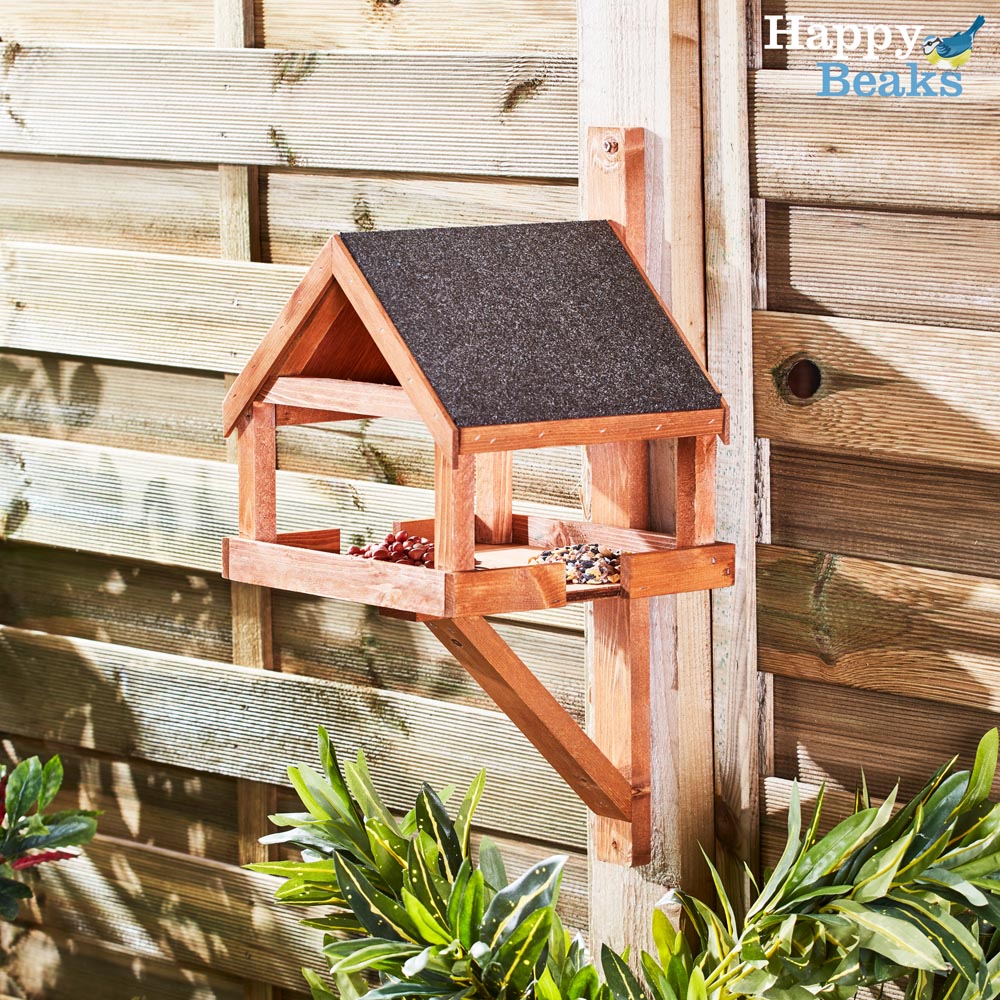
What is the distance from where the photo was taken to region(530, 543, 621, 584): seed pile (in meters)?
1.56

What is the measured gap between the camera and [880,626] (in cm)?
170

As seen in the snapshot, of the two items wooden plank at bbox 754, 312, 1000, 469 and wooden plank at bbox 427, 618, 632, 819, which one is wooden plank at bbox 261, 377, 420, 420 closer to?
wooden plank at bbox 427, 618, 632, 819

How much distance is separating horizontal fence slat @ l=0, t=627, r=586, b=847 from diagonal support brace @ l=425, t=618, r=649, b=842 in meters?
0.29

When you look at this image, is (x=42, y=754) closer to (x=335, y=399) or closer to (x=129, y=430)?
(x=129, y=430)

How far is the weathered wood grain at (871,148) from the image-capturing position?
1.56 metres

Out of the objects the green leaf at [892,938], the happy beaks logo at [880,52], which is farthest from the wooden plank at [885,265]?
the green leaf at [892,938]

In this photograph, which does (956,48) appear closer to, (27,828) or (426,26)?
(426,26)

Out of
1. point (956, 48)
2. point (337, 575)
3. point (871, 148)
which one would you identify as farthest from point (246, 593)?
point (956, 48)

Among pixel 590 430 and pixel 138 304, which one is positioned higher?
pixel 138 304

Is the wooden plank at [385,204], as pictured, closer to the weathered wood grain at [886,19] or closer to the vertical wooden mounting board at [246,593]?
the vertical wooden mounting board at [246,593]

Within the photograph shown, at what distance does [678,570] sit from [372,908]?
1.64 ft

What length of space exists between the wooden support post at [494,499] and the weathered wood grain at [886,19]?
21.9 inches

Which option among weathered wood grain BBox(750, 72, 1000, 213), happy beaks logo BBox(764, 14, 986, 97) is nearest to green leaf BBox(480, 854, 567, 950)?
weathered wood grain BBox(750, 72, 1000, 213)

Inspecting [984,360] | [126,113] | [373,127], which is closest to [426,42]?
[373,127]
